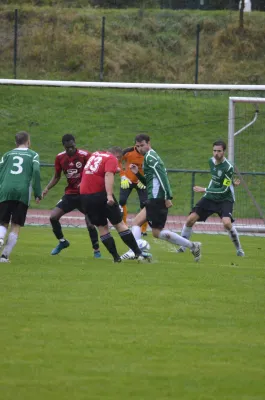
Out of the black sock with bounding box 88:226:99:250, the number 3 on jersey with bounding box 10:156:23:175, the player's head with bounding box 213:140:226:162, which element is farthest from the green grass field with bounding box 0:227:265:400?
the player's head with bounding box 213:140:226:162

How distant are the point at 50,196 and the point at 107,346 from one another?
63.9 ft

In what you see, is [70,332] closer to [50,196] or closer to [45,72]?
[50,196]

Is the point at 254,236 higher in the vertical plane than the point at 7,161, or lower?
lower

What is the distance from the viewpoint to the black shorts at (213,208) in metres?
16.1

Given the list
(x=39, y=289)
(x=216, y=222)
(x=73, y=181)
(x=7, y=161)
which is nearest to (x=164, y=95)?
(x=216, y=222)

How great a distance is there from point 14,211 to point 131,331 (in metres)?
5.43

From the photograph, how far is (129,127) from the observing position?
93.7ft

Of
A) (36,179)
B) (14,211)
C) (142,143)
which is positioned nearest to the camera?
(36,179)

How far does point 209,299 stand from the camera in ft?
34.9

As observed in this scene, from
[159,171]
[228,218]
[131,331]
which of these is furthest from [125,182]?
[131,331]

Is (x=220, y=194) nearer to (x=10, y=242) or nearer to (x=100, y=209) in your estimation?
(x=100, y=209)

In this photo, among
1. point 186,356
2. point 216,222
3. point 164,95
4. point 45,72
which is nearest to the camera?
point 186,356

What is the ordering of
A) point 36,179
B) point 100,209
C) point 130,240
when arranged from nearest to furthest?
point 36,179 → point 100,209 → point 130,240

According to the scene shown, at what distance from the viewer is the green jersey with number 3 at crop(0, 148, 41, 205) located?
1353 cm
